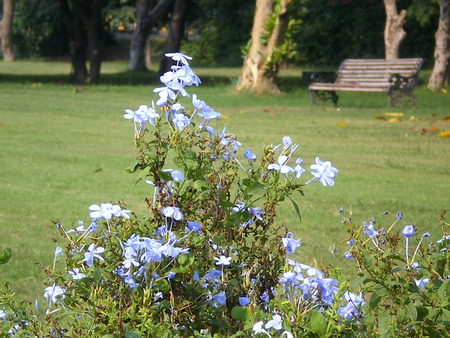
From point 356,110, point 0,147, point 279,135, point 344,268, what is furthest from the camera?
point 356,110

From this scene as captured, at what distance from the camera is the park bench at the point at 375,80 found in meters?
16.0

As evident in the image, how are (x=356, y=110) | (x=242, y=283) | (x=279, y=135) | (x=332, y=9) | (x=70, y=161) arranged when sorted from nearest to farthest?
(x=242, y=283) < (x=70, y=161) < (x=279, y=135) < (x=356, y=110) < (x=332, y=9)

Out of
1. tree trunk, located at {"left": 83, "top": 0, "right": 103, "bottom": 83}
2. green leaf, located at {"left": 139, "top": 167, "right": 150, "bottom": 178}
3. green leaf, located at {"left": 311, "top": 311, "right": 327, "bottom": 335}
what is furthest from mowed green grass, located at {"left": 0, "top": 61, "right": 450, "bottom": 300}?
tree trunk, located at {"left": 83, "top": 0, "right": 103, "bottom": 83}

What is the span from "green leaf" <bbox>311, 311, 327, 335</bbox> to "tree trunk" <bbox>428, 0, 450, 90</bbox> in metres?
19.1

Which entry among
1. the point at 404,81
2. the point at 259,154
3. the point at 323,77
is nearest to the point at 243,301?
the point at 259,154

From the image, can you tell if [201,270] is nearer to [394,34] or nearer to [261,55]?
[261,55]

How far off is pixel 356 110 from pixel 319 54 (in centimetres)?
2232

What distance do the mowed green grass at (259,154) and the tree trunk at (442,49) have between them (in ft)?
10.4

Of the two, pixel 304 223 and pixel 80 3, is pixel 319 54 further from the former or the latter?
pixel 304 223

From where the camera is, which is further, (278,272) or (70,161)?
(70,161)

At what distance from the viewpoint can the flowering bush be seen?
2211 millimetres

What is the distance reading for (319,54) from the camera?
37500 millimetres

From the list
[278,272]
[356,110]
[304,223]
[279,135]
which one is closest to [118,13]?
[356,110]

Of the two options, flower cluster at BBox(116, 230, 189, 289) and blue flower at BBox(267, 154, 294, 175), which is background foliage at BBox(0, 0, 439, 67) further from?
flower cluster at BBox(116, 230, 189, 289)
